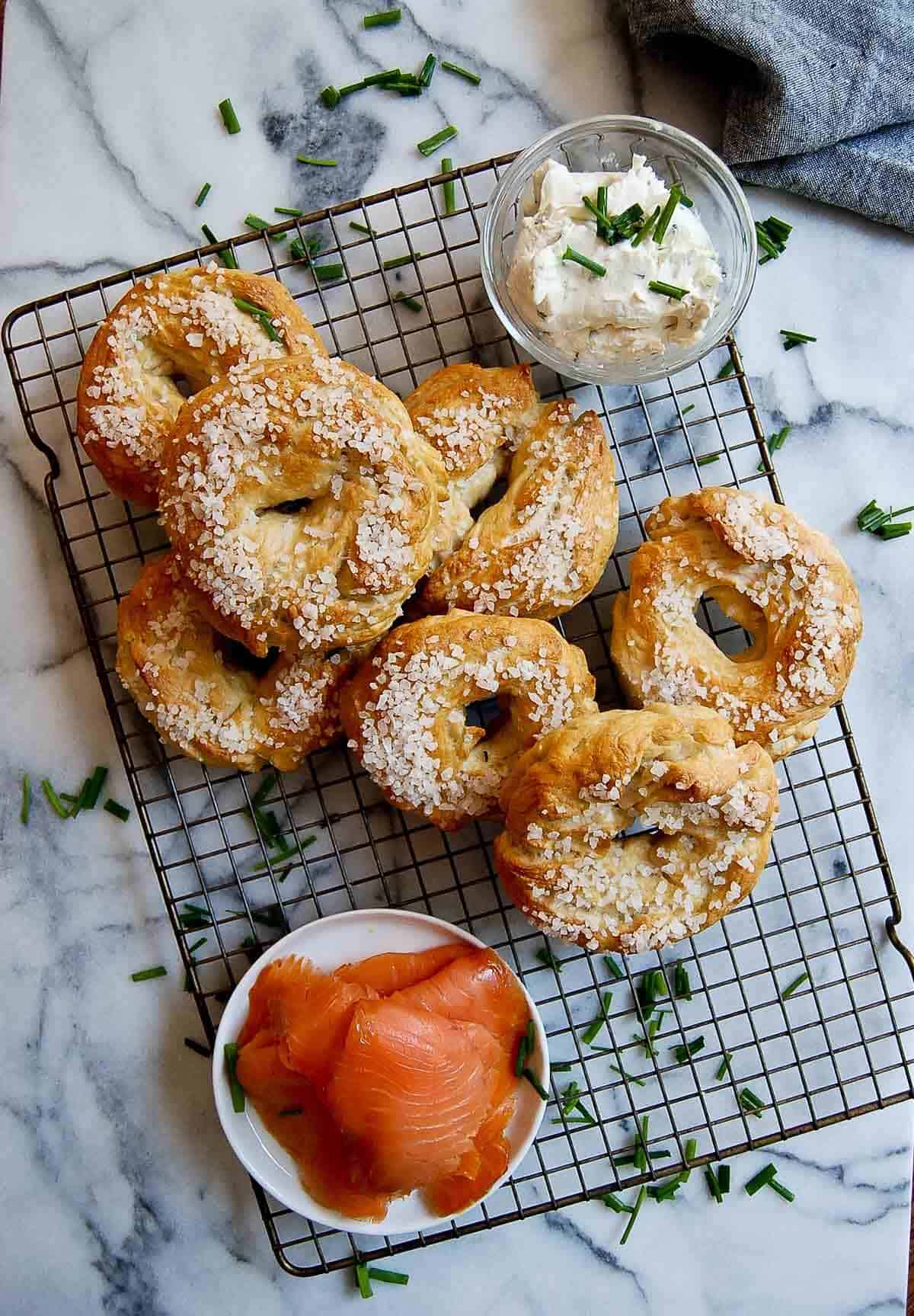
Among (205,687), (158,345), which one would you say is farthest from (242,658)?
(158,345)

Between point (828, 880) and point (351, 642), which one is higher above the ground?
point (351, 642)

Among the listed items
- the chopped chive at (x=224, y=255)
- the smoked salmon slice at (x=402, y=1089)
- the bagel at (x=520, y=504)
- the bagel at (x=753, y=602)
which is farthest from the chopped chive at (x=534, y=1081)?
the chopped chive at (x=224, y=255)

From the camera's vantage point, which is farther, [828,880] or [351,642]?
[828,880]

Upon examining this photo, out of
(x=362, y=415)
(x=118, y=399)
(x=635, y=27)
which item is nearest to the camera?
(x=362, y=415)

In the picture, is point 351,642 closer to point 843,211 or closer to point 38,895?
point 38,895

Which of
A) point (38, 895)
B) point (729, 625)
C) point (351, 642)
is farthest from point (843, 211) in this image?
point (38, 895)

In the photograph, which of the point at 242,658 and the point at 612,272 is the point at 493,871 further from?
the point at 612,272

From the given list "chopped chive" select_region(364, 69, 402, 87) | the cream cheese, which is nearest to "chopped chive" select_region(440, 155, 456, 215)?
"chopped chive" select_region(364, 69, 402, 87)

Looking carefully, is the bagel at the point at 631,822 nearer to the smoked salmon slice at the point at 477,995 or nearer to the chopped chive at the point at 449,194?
the smoked salmon slice at the point at 477,995
